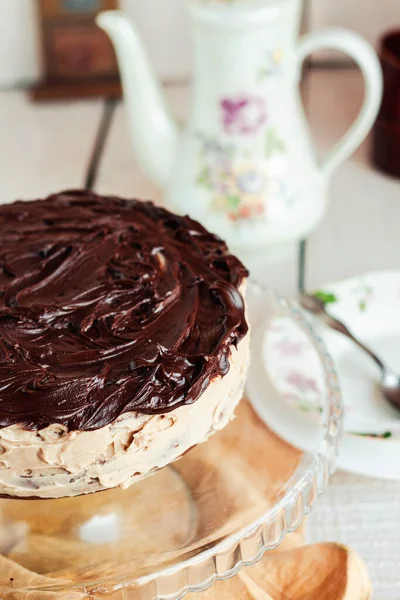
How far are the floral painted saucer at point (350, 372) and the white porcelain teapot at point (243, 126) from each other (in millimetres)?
160

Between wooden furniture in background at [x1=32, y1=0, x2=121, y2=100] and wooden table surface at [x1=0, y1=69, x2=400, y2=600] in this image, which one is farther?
wooden furniture in background at [x1=32, y1=0, x2=121, y2=100]

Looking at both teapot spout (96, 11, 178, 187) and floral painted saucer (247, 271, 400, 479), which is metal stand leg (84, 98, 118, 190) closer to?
teapot spout (96, 11, 178, 187)

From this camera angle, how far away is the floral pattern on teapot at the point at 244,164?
1.08 meters

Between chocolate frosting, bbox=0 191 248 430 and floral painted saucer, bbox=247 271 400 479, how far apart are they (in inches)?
5.4

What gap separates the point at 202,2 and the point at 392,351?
0.47 meters

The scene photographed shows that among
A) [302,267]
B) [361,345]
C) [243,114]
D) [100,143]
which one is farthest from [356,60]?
[100,143]

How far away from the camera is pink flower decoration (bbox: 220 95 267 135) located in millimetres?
1072

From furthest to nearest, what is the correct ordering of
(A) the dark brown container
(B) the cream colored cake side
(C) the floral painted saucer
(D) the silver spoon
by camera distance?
1. (A) the dark brown container
2. (D) the silver spoon
3. (C) the floral painted saucer
4. (B) the cream colored cake side

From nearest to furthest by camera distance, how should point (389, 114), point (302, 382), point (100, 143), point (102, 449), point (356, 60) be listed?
point (102, 449)
point (302, 382)
point (356, 60)
point (389, 114)
point (100, 143)

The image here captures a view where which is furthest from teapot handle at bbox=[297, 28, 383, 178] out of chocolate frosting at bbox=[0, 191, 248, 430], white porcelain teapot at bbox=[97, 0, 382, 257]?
chocolate frosting at bbox=[0, 191, 248, 430]

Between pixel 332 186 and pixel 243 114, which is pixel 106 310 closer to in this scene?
pixel 243 114

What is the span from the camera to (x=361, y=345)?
919 millimetres

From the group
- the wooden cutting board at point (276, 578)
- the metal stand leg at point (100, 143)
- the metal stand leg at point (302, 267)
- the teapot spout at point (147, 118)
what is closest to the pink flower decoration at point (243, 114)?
the teapot spout at point (147, 118)

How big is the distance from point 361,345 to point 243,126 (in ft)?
1.10
